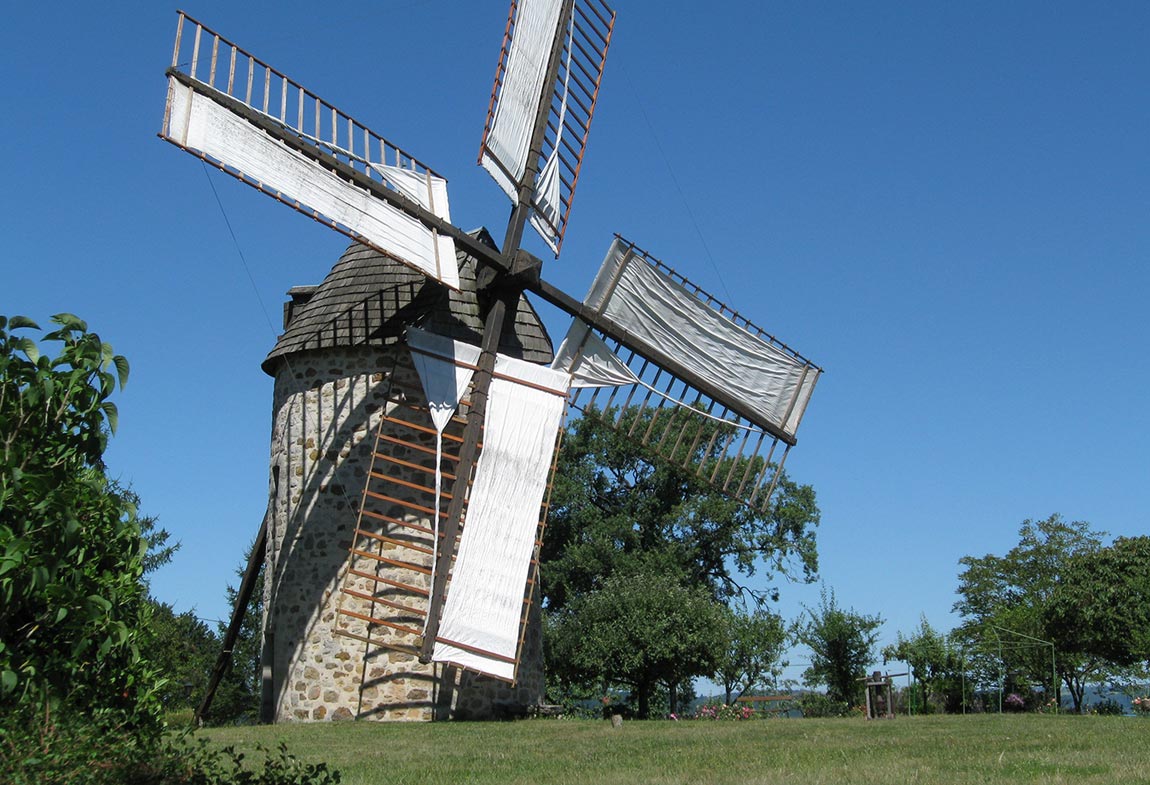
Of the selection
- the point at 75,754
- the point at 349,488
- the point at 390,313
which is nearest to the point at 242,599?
the point at 349,488

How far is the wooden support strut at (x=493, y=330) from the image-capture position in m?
10.7

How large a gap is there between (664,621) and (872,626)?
3619 mm

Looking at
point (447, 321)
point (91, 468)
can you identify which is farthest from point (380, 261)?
point (91, 468)

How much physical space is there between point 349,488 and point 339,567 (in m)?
0.90

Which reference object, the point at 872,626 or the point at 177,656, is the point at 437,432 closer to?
the point at 872,626

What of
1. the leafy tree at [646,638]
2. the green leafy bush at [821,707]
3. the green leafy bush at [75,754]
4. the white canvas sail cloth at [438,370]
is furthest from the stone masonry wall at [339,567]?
the green leafy bush at [75,754]

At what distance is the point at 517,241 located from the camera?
40.4ft

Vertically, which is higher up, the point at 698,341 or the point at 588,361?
the point at 698,341

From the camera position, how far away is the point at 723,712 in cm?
1476

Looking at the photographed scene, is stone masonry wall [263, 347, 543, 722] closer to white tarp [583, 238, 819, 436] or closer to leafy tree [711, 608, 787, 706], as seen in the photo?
white tarp [583, 238, 819, 436]

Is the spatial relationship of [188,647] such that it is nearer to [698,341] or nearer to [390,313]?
[390,313]

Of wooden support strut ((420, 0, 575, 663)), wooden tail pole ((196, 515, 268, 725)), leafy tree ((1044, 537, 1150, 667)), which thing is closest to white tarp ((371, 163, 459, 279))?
wooden support strut ((420, 0, 575, 663))

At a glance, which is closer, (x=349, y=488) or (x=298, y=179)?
(x=298, y=179)

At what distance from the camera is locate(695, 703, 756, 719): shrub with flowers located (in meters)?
14.4
